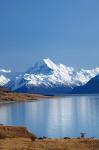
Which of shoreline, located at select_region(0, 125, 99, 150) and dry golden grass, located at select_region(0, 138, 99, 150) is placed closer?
dry golden grass, located at select_region(0, 138, 99, 150)

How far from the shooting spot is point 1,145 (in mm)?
45031

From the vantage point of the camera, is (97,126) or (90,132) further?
(97,126)

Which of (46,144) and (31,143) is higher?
(31,143)

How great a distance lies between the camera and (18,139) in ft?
161

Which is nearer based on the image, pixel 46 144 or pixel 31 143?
pixel 46 144

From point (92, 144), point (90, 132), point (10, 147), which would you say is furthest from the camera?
point (90, 132)

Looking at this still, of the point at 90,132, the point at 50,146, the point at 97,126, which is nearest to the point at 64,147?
the point at 50,146

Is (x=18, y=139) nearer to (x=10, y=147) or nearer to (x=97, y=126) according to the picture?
(x=10, y=147)

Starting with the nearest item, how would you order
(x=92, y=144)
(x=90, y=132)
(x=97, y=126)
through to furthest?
(x=92, y=144)
(x=90, y=132)
(x=97, y=126)

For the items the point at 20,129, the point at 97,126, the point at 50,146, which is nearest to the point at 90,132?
the point at 97,126

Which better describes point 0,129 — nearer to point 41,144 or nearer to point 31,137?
point 31,137

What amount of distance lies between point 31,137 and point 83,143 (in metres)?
7.74

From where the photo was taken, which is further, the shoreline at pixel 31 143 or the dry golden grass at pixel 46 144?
the shoreline at pixel 31 143

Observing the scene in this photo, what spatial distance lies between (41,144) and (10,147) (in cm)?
397
